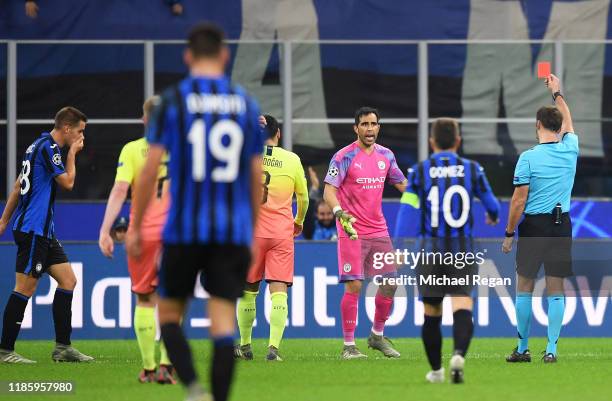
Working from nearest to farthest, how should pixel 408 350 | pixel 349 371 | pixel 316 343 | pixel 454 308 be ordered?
pixel 454 308
pixel 349 371
pixel 408 350
pixel 316 343

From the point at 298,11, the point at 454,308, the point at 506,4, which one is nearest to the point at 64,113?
the point at 454,308

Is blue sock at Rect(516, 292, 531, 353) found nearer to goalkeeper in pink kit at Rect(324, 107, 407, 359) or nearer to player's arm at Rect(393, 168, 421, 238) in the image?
goalkeeper in pink kit at Rect(324, 107, 407, 359)

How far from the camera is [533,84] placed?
67.2 ft

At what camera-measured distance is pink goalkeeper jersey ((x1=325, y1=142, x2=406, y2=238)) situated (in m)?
12.8

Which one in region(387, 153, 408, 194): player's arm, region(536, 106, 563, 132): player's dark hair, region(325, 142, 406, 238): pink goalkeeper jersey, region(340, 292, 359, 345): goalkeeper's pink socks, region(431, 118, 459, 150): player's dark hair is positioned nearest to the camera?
region(431, 118, 459, 150): player's dark hair

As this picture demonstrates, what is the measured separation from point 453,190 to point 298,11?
11.9 meters

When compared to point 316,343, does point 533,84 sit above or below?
above

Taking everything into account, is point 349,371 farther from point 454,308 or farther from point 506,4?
point 506,4

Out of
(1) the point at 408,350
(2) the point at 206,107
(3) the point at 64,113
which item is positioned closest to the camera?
(2) the point at 206,107

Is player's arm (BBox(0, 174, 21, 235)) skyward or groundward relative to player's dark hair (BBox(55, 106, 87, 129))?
groundward

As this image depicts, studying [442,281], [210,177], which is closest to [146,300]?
[442,281]

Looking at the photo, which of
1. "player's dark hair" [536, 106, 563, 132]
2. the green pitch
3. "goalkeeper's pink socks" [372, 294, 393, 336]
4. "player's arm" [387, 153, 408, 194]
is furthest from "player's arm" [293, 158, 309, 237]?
"player's dark hair" [536, 106, 563, 132]

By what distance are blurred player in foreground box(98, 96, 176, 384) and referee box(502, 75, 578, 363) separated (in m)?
3.37

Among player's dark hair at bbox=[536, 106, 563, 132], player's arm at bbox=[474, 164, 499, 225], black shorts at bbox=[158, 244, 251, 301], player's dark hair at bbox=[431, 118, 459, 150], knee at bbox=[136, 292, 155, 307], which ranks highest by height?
player's dark hair at bbox=[536, 106, 563, 132]
